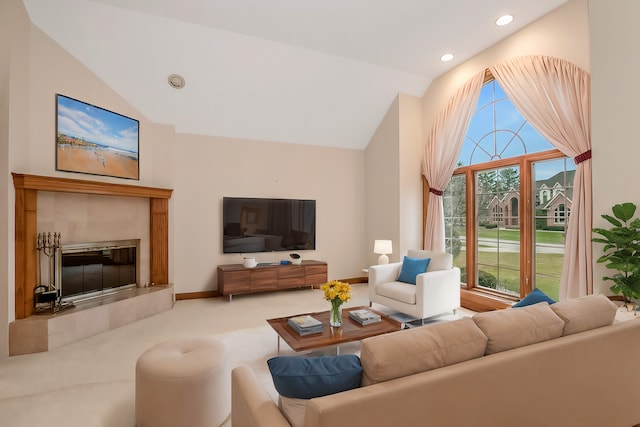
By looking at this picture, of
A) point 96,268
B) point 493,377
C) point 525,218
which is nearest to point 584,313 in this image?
point 493,377

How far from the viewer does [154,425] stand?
2037 mm

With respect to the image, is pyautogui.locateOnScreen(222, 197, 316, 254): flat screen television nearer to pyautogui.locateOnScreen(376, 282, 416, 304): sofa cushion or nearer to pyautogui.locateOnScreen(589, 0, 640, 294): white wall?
pyautogui.locateOnScreen(376, 282, 416, 304): sofa cushion

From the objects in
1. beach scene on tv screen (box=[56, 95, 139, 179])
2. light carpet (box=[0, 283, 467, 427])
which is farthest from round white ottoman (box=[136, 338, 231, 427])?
beach scene on tv screen (box=[56, 95, 139, 179])

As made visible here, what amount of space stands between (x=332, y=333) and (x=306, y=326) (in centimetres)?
24

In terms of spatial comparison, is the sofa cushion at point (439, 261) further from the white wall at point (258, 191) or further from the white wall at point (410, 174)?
the white wall at point (258, 191)

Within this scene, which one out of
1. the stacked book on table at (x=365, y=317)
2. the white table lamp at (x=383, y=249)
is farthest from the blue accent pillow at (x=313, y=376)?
the white table lamp at (x=383, y=249)

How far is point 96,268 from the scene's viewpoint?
4.19 m

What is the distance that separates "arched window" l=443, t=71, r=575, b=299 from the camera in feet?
13.1

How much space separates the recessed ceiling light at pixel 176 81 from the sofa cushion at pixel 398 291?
3.95 metres

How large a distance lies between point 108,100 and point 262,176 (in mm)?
2485

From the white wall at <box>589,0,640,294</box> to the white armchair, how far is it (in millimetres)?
1491

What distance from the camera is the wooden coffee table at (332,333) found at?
2.73m

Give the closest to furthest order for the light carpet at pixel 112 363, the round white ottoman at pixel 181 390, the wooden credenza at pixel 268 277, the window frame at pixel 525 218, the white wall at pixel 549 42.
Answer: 1. the round white ottoman at pixel 181 390
2. the light carpet at pixel 112 363
3. the white wall at pixel 549 42
4. the window frame at pixel 525 218
5. the wooden credenza at pixel 268 277

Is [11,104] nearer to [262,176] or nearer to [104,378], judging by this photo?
[104,378]
